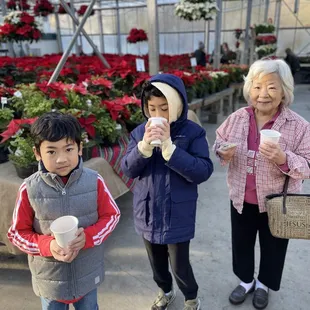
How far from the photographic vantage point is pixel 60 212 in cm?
132

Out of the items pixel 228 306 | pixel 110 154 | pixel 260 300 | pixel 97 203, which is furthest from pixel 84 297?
pixel 110 154

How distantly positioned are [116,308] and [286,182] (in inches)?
52.7

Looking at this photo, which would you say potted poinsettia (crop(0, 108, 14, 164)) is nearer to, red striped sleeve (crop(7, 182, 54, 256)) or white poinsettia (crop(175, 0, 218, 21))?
red striped sleeve (crop(7, 182, 54, 256))

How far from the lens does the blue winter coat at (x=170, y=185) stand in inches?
61.1

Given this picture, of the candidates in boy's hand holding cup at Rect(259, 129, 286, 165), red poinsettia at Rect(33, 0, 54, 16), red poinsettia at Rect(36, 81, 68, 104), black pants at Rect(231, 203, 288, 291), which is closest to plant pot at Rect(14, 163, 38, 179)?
red poinsettia at Rect(36, 81, 68, 104)

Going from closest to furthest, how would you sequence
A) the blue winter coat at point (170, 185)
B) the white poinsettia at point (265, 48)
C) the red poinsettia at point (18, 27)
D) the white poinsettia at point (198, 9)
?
the blue winter coat at point (170, 185)
the red poinsettia at point (18, 27)
the white poinsettia at point (198, 9)
the white poinsettia at point (265, 48)

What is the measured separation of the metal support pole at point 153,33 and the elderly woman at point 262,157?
2.46 m

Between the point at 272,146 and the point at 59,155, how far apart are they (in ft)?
3.17

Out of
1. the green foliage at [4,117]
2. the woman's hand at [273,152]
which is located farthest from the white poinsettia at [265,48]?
the woman's hand at [273,152]

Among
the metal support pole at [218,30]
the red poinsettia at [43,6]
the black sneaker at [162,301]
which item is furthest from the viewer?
the red poinsettia at [43,6]

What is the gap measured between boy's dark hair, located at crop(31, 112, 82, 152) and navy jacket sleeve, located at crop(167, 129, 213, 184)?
18.1 inches

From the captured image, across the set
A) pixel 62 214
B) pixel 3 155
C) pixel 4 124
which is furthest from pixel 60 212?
pixel 4 124

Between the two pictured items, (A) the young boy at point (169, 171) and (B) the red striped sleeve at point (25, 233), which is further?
(A) the young boy at point (169, 171)

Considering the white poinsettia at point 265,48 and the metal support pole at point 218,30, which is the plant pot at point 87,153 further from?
the white poinsettia at point 265,48
